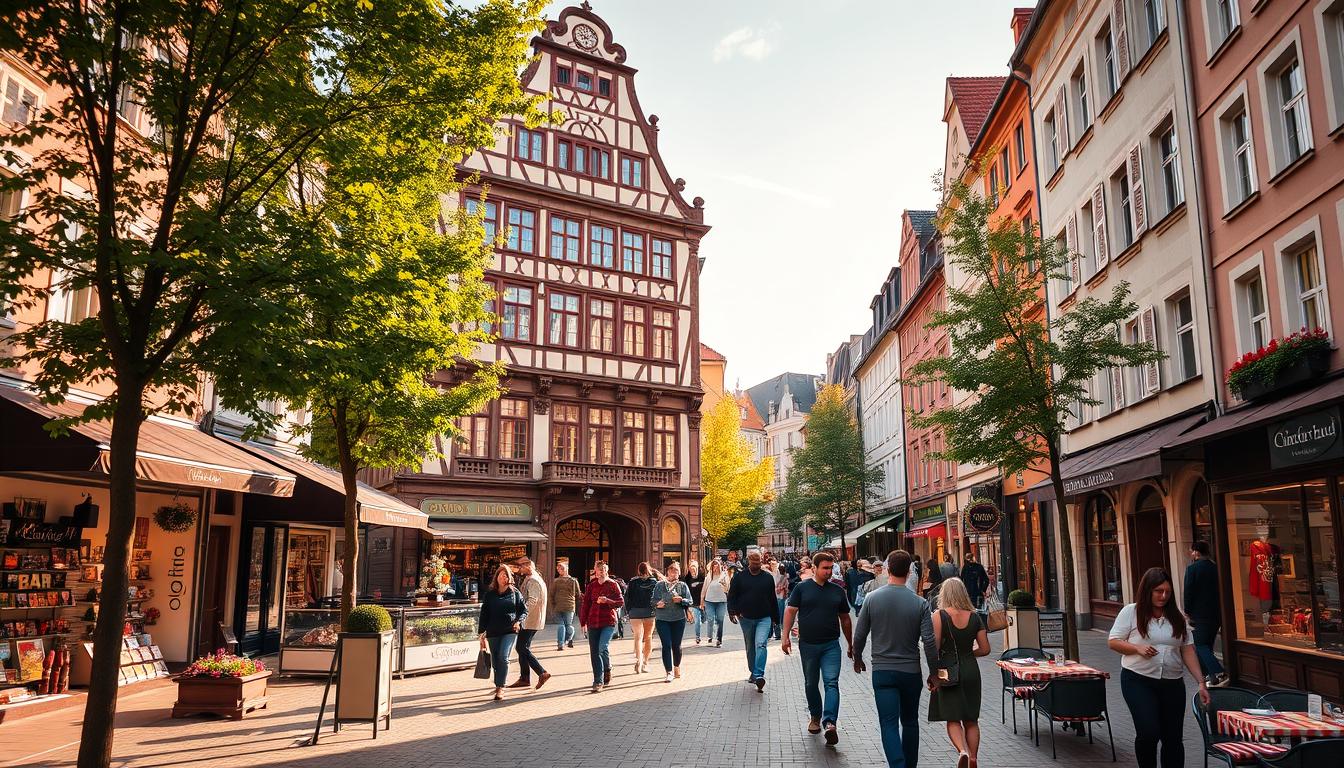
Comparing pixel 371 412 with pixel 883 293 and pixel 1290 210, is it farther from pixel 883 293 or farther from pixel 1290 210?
pixel 883 293

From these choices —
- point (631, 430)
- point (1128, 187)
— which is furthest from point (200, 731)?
point (631, 430)

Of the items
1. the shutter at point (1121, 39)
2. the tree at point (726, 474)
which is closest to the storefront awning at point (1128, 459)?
the shutter at point (1121, 39)

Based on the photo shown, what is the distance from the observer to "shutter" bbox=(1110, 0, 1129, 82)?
17562mm

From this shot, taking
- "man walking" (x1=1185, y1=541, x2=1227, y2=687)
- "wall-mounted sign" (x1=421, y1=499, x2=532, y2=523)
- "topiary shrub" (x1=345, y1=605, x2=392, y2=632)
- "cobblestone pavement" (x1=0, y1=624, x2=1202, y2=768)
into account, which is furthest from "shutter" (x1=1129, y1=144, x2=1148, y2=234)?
"wall-mounted sign" (x1=421, y1=499, x2=532, y2=523)

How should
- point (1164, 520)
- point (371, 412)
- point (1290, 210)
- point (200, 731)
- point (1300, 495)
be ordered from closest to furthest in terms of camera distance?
point (200, 731), point (1300, 495), point (1290, 210), point (371, 412), point (1164, 520)

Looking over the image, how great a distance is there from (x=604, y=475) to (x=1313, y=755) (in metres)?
25.9

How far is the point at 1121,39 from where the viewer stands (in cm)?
1786

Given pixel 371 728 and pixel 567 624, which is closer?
pixel 371 728

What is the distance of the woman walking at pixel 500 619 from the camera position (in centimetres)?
1266

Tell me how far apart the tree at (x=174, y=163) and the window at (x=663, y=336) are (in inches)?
943

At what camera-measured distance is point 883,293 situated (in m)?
50.3

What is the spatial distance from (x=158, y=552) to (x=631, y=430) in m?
19.0

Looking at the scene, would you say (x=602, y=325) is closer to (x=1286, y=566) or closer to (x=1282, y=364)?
(x=1282, y=364)

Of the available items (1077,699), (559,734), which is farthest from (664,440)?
(1077,699)
